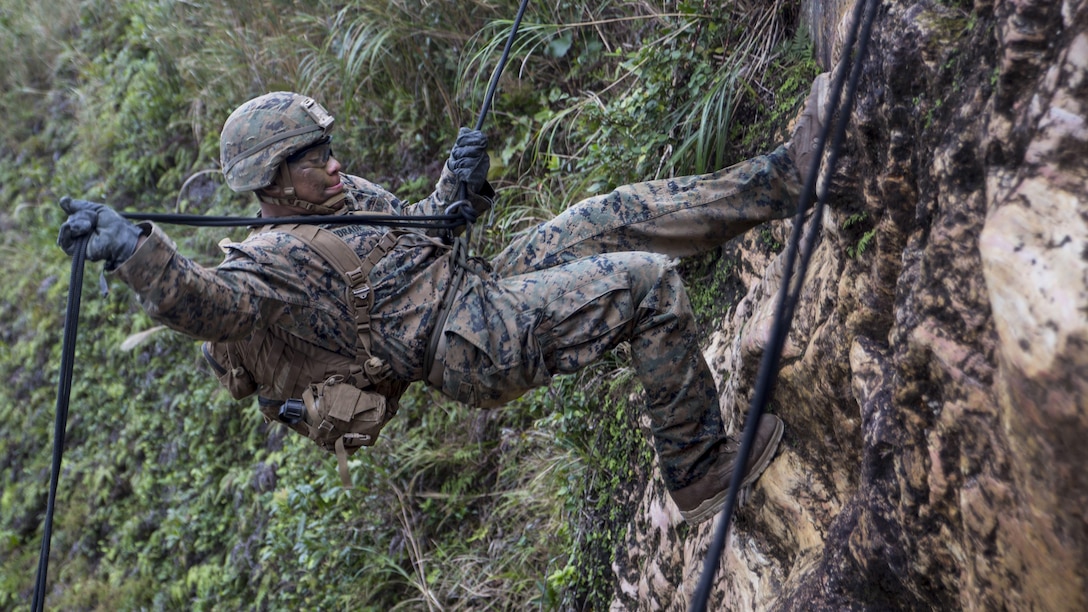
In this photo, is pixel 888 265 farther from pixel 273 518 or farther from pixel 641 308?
pixel 273 518

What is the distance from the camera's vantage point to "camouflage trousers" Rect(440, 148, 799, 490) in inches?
122

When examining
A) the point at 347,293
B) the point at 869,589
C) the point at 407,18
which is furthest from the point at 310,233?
the point at 407,18

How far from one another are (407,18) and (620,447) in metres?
3.68

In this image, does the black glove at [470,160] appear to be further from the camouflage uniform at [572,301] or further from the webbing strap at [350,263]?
the webbing strap at [350,263]

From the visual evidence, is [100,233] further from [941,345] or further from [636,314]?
[941,345]

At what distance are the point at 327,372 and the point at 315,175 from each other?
0.71m

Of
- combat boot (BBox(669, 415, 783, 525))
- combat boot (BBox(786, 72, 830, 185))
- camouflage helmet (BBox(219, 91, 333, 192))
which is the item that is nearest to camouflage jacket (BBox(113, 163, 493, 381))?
camouflage helmet (BBox(219, 91, 333, 192))

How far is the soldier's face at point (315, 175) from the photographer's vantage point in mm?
3221

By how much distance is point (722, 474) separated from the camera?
3205 mm

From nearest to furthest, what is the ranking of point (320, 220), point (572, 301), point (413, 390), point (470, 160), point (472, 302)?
point (320, 220), point (572, 301), point (472, 302), point (470, 160), point (413, 390)

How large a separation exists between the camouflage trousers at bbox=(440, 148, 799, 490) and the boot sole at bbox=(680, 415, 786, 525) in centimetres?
12

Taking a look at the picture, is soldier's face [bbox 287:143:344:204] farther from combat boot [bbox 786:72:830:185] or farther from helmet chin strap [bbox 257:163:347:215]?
combat boot [bbox 786:72:830:185]

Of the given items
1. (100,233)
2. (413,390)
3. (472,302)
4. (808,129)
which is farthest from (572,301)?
(413,390)

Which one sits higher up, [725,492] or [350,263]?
[350,263]
